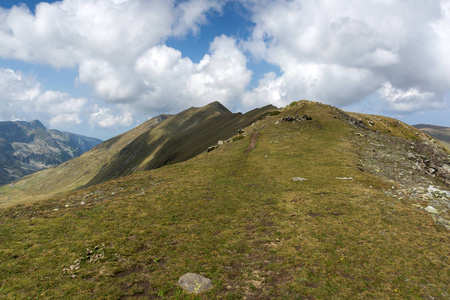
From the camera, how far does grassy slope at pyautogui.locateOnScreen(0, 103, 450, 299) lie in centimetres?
1477

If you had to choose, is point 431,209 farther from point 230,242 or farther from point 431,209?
point 230,242

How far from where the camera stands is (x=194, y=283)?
15.0 meters

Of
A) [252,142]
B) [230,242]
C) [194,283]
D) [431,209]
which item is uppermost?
[252,142]

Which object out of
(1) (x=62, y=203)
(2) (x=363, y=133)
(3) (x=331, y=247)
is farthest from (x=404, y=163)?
(1) (x=62, y=203)

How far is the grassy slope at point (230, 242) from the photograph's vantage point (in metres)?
14.8

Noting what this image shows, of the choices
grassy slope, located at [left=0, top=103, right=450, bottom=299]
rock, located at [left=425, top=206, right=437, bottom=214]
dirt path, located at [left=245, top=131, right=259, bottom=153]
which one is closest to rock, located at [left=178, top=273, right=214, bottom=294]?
grassy slope, located at [left=0, top=103, right=450, bottom=299]

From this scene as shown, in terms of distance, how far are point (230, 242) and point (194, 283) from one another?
6125 millimetres

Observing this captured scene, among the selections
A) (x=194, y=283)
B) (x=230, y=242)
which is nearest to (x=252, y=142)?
(x=230, y=242)

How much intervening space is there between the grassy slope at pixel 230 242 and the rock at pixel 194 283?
66 cm

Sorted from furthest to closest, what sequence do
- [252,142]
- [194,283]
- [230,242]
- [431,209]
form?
[252,142], [431,209], [230,242], [194,283]

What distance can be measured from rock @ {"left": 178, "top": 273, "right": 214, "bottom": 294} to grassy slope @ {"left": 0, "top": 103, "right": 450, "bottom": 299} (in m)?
0.66

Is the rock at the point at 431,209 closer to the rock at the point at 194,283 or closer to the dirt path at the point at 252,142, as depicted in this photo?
the rock at the point at 194,283

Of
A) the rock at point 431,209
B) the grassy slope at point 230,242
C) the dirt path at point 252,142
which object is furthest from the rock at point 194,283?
the dirt path at point 252,142

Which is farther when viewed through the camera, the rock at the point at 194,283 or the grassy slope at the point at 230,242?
the grassy slope at the point at 230,242
